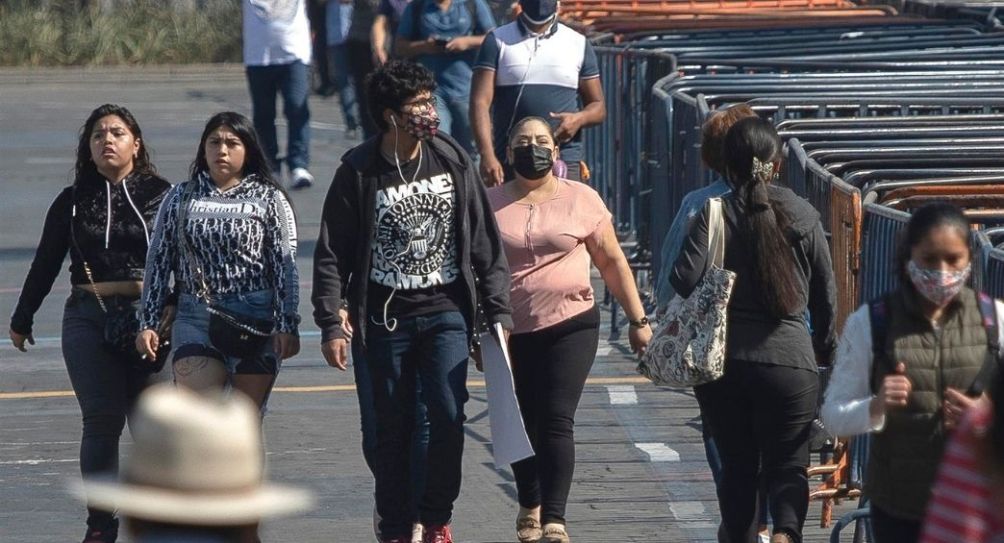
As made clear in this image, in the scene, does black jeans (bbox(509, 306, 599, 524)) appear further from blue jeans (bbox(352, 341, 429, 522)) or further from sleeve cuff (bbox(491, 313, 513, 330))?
blue jeans (bbox(352, 341, 429, 522))

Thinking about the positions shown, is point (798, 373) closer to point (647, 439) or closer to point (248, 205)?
point (248, 205)

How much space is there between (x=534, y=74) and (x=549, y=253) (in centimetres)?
360

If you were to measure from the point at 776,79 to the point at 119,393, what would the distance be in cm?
487

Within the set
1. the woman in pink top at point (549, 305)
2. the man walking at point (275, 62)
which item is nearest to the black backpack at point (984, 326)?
the woman in pink top at point (549, 305)

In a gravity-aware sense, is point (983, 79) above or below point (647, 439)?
above

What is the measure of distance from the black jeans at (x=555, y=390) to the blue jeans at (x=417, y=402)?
0.38m

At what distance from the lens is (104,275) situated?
7516mm

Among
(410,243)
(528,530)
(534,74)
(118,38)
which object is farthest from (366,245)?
(118,38)

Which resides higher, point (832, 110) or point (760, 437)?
point (832, 110)

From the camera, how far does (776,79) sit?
11.2 metres

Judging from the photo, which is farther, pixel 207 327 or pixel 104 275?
pixel 104 275

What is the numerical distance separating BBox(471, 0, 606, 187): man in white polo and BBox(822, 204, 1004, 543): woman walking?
5.79m

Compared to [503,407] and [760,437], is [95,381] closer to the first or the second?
[503,407]

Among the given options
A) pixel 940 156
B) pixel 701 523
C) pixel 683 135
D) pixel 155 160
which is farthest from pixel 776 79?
pixel 155 160
